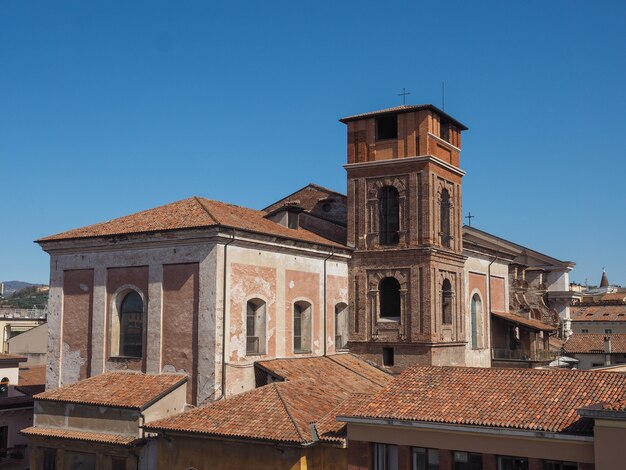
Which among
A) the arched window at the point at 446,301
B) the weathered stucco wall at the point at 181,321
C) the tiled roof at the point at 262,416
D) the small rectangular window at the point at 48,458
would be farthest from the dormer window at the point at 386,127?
the small rectangular window at the point at 48,458

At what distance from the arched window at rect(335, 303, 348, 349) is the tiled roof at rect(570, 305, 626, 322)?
41.0 meters

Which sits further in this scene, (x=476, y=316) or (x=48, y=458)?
(x=476, y=316)

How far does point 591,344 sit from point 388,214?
26.4 m

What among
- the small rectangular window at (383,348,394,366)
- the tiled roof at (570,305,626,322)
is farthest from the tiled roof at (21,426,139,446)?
the tiled roof at (570,305,626,322)

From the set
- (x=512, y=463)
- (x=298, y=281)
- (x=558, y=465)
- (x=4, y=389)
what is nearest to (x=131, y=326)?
(x=298, y=281)

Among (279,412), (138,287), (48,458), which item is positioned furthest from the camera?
(138,287)

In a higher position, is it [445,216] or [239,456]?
[445,216]

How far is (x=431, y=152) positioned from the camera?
2905 cm

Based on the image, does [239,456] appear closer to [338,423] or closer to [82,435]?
[338,423]

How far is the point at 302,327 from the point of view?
27297 mm

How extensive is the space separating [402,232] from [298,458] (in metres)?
13.3

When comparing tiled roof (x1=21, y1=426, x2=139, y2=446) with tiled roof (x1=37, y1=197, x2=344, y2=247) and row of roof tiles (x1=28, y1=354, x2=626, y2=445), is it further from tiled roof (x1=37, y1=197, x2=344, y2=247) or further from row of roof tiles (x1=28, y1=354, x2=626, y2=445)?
tiled roof (x1=37, y1=197, x2=344, y2=247)

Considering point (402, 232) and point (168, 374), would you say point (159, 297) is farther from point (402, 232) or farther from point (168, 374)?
point (402, 232)

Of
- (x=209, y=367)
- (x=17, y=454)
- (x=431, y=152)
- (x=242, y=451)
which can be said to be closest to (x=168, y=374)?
(x=209, y=367)
